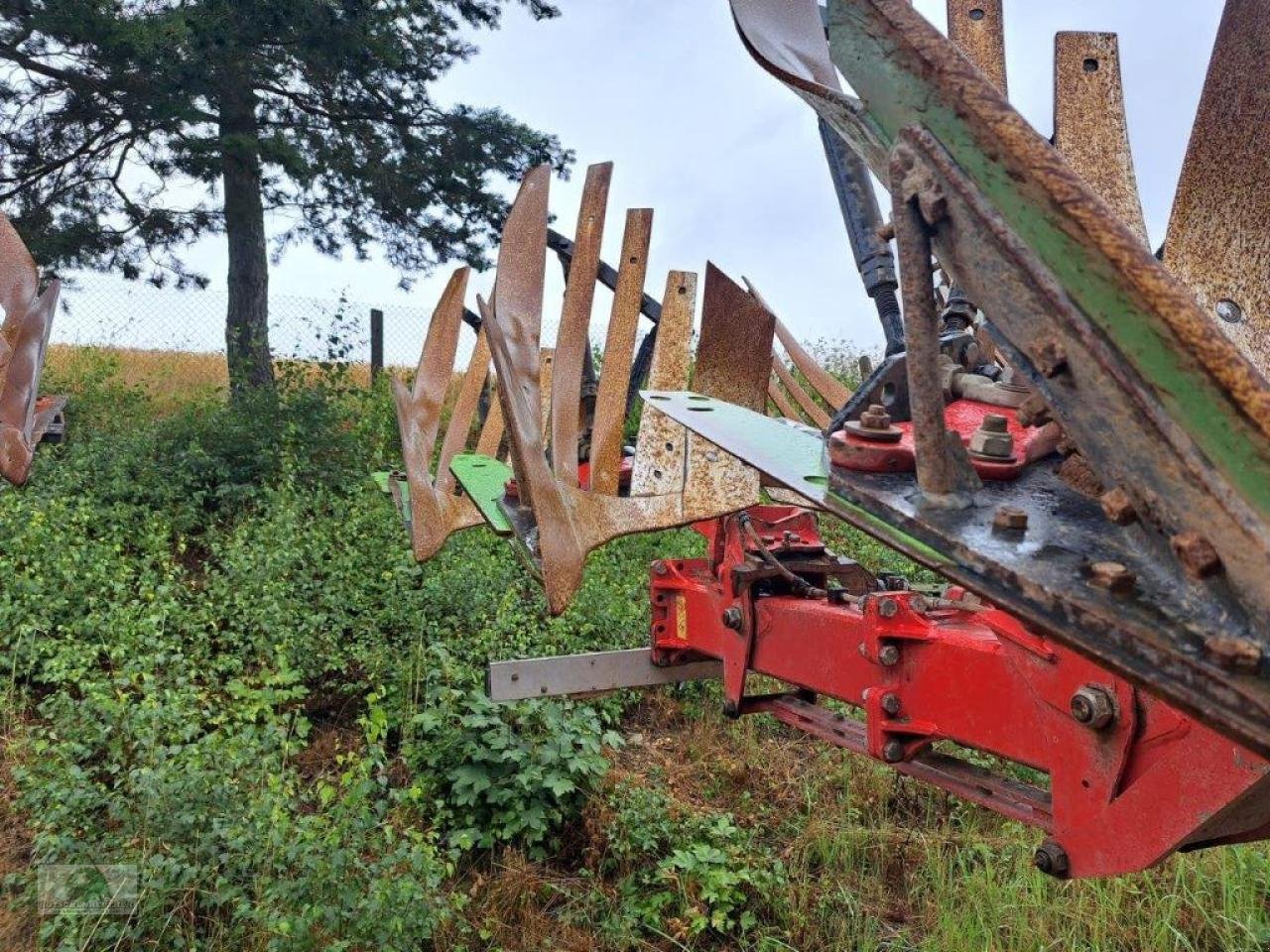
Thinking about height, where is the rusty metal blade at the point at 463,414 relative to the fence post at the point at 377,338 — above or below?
below

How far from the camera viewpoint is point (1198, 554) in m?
0.85

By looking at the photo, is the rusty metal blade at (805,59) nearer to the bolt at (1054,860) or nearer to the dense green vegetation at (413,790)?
the bolt at (1054,860)

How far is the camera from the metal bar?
348cm

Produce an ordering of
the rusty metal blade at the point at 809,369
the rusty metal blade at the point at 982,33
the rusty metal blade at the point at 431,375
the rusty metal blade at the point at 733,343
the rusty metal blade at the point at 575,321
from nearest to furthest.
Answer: the rusty metal blade at the point at 982,33, the rusty metal blade at the point at 733,343, the rusty metal blade at the point at 575,321, the rusty metal blade at the point at 431,375, the rusty metal blade at the point at 809,369

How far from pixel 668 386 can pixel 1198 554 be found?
1699 millimetres

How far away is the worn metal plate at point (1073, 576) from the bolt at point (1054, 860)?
106 cm

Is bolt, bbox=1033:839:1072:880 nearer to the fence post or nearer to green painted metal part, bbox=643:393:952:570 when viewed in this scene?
green painted metal part, bbox=643:393:952:570

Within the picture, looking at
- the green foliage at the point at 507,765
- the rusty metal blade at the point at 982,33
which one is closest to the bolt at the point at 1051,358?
the rusty metal blade at the point at 982,33

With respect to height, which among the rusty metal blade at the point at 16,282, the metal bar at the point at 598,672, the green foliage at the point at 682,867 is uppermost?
the rusty metal blade at the point at 16,282

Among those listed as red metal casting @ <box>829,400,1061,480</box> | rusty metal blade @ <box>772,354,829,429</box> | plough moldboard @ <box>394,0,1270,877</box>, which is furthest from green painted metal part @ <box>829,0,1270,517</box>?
rusty metal blade @ <box>772,354,829,429</box>

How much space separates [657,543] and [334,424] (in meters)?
2.76

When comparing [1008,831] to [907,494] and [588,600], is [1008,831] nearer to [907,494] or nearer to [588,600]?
[588,600]

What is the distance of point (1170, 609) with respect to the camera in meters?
0.89
